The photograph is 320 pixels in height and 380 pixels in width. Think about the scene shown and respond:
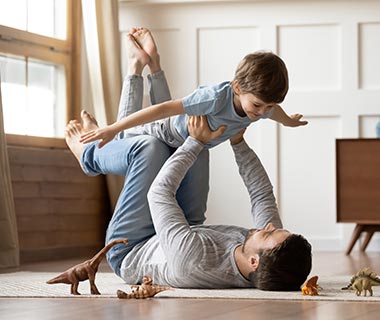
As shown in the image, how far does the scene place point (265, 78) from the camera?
2.74 m

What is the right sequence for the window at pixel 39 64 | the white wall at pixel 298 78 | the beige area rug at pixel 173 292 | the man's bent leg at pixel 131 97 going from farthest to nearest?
the white wall at pixel 298 78
the window at pixel 39 64
the man's bent leg at pixel 131 97
the beige area rug at pixel 173 292

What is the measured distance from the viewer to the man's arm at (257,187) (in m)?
3.05

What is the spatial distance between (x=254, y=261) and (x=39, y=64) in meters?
2.69

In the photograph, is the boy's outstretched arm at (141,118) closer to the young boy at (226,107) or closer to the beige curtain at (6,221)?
the young boy at (226,107)

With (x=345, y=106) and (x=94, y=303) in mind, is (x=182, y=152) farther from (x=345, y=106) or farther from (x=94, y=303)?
(x=345, y=106)

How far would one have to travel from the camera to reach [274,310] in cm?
229

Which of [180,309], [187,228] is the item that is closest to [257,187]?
[187,228]

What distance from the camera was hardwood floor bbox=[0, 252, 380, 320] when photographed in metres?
2.18

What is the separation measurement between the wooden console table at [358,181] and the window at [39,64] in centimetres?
149

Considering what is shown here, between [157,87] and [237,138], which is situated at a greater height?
[157,87]

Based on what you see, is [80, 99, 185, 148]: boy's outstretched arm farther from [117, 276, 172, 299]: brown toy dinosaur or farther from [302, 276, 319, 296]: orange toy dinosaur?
[302, 276, 319, 296]: orange toy dinosaur

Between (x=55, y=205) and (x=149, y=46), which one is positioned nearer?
(x=149, y=46)

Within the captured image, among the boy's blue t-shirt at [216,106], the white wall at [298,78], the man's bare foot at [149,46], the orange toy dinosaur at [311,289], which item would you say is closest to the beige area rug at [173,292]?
the orange toy dinosaur at [311,289]

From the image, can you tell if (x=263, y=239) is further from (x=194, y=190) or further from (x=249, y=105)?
(x=194, y=190)
